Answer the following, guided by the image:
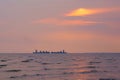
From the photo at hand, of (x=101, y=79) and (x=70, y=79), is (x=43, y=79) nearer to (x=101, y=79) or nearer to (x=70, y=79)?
(x=70, y=79)

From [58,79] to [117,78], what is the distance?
29.0 feet

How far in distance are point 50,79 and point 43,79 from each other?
1.05 meters

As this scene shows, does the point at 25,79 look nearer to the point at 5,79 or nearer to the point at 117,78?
the point at 5,79

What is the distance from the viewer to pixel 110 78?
4753 cm

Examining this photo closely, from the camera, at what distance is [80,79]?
4597 cm

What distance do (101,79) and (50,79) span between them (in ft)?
24.5

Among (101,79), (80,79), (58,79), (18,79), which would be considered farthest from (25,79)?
(101,79)

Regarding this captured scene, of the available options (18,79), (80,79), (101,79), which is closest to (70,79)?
(80,79)

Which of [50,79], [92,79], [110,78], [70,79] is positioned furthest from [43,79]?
[110,78]

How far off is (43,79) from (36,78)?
159 cm

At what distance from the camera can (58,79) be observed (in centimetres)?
4541

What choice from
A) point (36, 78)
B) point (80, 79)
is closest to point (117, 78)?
point (80, 79)

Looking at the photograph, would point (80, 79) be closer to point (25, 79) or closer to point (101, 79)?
point (101, 79)

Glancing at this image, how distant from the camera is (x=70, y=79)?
4562cm
